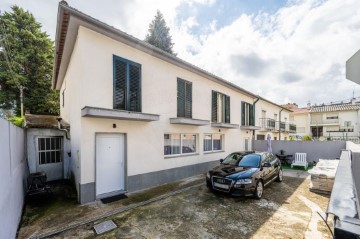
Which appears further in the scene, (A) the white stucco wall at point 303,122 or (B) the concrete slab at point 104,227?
(A) the white stucco wall at point 303,122

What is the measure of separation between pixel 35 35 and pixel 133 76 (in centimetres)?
2038

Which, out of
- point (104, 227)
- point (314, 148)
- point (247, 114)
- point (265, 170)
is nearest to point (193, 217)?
point (104, 227)

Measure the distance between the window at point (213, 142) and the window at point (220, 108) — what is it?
1109 millimetres

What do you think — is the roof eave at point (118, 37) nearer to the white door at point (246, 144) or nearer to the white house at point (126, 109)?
the white house at point (126, 109)

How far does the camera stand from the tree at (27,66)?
58.9 ft

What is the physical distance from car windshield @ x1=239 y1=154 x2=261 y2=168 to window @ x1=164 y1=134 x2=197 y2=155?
11.1 feet

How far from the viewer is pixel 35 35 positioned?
2000 cm

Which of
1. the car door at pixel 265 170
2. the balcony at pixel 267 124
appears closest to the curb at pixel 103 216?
the car door at pixel 265 170

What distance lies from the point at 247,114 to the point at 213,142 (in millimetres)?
5951

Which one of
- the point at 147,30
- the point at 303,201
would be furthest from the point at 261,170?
the point at 147,30

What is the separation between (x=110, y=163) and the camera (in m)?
6.94

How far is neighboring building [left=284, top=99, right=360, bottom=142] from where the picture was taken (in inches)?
1204

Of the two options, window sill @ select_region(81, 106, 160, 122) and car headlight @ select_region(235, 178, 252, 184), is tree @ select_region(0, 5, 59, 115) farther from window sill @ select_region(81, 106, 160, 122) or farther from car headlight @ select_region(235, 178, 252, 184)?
car headlight @ select_region(235, 178, 252, 184)

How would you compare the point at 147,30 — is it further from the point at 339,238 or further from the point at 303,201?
the point at 339,238
